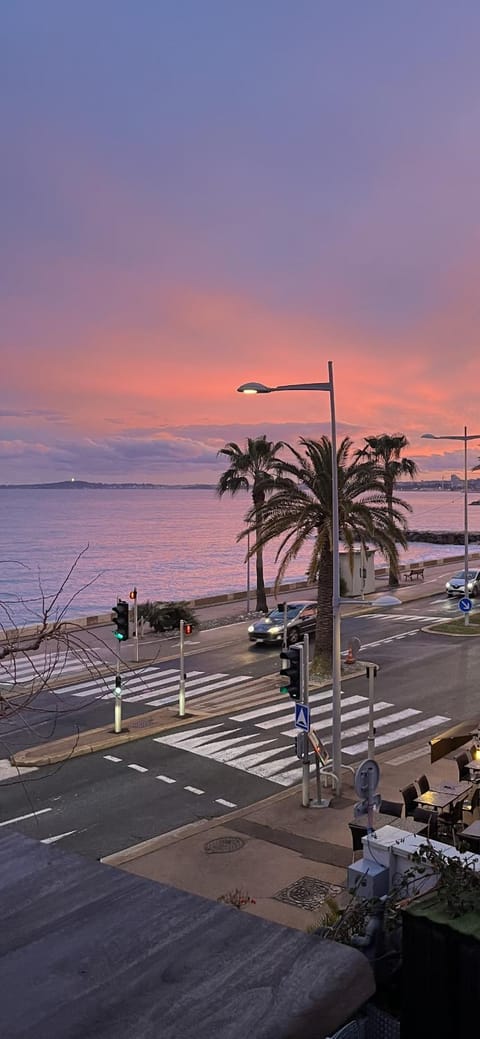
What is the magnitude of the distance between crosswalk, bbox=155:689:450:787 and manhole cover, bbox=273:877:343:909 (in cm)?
518

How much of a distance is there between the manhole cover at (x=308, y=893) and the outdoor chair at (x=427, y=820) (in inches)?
59.4

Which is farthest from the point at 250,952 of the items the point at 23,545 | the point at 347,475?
the point at 23,545

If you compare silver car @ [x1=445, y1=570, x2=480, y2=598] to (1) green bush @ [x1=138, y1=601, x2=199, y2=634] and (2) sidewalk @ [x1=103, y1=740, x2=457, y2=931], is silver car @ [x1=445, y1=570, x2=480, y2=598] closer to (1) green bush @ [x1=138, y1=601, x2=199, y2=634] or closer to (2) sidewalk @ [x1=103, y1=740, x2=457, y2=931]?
(1) green bush @ [x1=138, y1=601, x2=199, y2=634]

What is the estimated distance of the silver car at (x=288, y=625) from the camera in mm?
33344

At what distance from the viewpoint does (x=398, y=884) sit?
26.2ft

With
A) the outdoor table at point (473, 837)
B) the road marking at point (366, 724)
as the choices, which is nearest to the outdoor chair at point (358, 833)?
the outdoor table at point (473, 837)

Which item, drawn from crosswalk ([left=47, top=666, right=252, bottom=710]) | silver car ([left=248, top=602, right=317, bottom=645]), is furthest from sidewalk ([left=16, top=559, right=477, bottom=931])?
silver car ([left=248, top=602, right=317, bottom=645])

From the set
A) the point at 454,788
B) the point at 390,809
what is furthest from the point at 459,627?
the point at 390,809

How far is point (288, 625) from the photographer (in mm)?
33219

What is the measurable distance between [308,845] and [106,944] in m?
9.63

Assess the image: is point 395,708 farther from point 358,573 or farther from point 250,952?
point 250,952

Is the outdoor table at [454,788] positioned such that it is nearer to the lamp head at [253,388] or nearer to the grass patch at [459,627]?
the lamp head at [253,388]

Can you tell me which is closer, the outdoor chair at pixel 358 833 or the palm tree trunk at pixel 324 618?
→ the outdoor chair at pixel 358 833

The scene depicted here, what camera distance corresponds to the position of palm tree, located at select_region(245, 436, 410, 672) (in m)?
25.8
